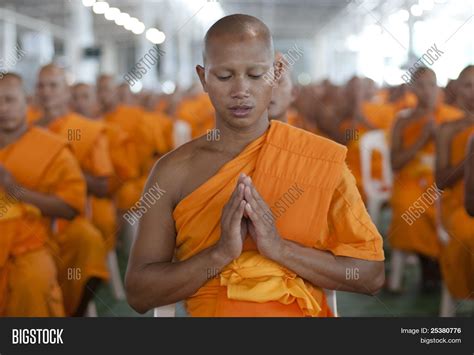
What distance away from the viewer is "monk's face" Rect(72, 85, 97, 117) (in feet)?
16.3

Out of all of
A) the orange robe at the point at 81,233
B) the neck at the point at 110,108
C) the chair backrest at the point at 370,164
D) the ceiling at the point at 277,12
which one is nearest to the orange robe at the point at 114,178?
the orange robe at the point at 81,233

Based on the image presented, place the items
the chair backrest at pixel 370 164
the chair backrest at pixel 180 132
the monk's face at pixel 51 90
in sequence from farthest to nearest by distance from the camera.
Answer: the chair backrest at pixel 180 132 < the chair backrest at pixel 370 164 < the monk's face at pixel 51 90

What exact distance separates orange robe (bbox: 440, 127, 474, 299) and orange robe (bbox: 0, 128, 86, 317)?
1705 millimetres

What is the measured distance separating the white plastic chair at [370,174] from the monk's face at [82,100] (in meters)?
1.80

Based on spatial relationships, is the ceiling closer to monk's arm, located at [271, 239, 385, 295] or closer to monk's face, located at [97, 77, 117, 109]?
monk's face, located at [97, 77, 117, 109]

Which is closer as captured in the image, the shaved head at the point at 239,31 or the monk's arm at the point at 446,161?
the shaved head at the point at 239,31

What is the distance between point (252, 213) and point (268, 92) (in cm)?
32

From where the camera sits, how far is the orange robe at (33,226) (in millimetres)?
2891

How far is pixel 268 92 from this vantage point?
1.95 meters

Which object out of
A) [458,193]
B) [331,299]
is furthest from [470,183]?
[331,299]

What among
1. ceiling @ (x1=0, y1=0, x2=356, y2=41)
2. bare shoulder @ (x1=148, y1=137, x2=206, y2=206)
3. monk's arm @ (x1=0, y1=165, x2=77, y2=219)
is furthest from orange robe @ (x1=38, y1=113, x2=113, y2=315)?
ceiling @ (x1=0, y1=0, x2=356, y2=41)

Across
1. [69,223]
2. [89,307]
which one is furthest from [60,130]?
[89,307]

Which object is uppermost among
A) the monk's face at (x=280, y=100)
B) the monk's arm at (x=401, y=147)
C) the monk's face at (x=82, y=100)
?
the monk's face at (x=82, y=100)

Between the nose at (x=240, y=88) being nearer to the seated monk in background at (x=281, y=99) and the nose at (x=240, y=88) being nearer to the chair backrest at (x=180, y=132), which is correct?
the seated monk in background at (x=281, y=99)
